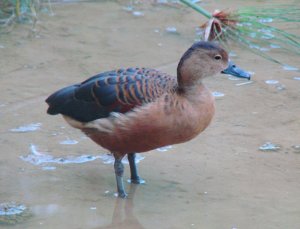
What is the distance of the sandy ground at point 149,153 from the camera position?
15.7ft

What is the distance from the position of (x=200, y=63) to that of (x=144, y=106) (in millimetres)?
508

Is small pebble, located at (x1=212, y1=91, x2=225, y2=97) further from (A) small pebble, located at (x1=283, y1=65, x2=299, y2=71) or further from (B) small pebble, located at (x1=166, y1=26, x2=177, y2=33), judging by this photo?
(B) small pebble, located at (x1=166, y1=26, x2=177, y2=33)

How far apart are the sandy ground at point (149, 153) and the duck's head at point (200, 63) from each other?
2.31ft

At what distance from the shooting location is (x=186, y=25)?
8586mm

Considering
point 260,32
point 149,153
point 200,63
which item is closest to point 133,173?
point 149,153

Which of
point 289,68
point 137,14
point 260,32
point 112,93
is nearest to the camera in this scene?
point 112,93

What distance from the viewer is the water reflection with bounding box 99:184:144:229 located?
468cm

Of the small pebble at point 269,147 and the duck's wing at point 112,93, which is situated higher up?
the duck's wing at point 112,93

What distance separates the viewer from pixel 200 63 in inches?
200

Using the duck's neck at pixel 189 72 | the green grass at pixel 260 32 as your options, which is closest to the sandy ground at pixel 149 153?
the green grass at pixel 260 32

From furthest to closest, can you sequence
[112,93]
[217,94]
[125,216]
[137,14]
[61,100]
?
[137,14], [217,94], [61,100], [112,93], [125,216]

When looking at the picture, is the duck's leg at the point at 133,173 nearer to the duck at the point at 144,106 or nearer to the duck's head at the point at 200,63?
the duck at the point at 144,106

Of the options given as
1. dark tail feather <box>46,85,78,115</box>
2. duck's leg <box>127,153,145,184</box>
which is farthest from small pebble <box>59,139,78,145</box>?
duck's leg <box>127,153,145,184</box>

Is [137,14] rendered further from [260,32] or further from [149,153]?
[149,153]
